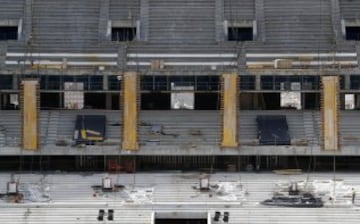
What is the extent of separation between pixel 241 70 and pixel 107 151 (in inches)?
320

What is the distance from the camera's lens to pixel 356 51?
150ft

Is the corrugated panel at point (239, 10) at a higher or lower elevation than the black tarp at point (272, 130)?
higher

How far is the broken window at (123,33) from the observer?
47.4 meters

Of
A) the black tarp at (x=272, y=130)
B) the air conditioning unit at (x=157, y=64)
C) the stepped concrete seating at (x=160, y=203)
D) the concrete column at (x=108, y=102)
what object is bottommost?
the stepped concrete seating at (x=160, y=203)

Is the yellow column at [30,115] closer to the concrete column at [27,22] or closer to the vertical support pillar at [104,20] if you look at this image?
the concrete column at [27,22]

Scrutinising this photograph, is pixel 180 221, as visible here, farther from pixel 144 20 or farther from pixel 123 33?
pixel 144 20

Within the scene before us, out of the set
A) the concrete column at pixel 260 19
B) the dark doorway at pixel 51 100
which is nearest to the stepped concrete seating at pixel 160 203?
the dark doorway at pixel 51 100

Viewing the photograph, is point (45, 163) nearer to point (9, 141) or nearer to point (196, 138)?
point (9, 141)

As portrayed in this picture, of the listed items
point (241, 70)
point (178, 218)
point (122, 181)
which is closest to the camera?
point (178, 218)

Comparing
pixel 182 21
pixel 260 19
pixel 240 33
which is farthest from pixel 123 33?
pixel 260 19

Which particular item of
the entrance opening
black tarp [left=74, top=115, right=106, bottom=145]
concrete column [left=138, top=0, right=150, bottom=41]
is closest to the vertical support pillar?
concrete column [left=138, top=0, right=150, bottom=41]

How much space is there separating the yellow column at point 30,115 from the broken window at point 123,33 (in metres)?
7.16

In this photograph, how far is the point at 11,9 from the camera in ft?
157

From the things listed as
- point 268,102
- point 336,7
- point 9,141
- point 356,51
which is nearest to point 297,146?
point 268,102
